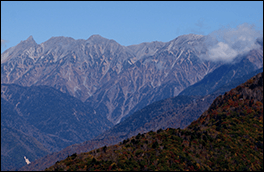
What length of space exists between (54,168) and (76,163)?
7831 millimetres

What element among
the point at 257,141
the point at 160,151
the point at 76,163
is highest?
the point at 76,163

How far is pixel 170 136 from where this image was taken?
574ft

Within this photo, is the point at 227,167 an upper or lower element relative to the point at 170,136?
lower

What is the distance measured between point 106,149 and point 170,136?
29862 millimetres

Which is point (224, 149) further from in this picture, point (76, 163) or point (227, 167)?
point (76, 163)

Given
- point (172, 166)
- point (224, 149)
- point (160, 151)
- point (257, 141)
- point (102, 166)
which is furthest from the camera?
point (257, 141)

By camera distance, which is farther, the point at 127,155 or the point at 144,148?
the point at 144,148

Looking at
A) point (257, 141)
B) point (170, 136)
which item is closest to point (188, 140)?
point (170, 136)

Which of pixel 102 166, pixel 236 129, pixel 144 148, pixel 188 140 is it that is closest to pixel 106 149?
pixel 144 148

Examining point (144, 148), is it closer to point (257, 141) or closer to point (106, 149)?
point (106, 149)

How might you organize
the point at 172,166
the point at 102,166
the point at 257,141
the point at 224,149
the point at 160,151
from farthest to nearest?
the point at 257,141 → the point at 224,149 → the point at 160,151 → the point at 172,166 → the point at 102,166

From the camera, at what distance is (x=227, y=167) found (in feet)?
516

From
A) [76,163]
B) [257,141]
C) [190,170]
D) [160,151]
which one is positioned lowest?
[257,141]

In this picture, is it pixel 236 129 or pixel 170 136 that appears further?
pixel 236 129
